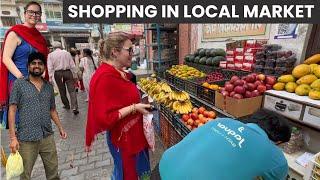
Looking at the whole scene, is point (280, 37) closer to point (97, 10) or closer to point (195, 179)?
point (97, 10)

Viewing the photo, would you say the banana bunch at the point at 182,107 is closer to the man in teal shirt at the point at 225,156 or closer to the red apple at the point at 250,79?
the red apple at the point at 250,79

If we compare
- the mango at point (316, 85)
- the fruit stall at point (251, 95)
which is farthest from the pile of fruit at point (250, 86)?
the mango at point (316, 85)

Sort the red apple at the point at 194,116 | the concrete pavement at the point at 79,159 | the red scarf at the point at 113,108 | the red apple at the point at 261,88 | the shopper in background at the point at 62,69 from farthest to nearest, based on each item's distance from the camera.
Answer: the shopper in background at the point at 62,69 → the concrete pavement at the point at 79,159 → the red apple at the point at 194,116 → the red apple at the point at 261,88 → the red scarf at the point at 113,108

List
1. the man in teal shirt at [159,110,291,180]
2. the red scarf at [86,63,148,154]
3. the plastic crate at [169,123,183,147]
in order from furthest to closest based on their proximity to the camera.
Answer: the plastic crate at [169,123,183,147], the red scarf at [86,63,148,154], the man in teal shirt at [159,110,291,180]

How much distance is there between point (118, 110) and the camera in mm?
2064

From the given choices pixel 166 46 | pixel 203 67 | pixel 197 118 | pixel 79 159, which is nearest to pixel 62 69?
pixel 79 159

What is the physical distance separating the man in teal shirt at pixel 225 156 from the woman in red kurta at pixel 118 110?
1092 millimetres

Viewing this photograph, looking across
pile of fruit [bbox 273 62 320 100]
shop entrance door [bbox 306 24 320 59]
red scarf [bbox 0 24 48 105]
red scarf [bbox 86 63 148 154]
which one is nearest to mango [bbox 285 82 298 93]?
pile of fruit [bbox 273 62 320 100]

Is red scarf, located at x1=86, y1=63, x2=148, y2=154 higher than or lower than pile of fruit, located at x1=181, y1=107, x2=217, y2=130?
higher

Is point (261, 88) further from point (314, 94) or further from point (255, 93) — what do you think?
point (314, 94)

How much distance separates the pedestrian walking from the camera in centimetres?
246

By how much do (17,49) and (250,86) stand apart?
2.72 meters

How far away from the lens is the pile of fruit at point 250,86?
2.85 meters

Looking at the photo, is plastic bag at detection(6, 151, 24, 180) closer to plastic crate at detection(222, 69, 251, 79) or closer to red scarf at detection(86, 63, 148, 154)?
red scarf at detection(86, 63, 148, 154)
